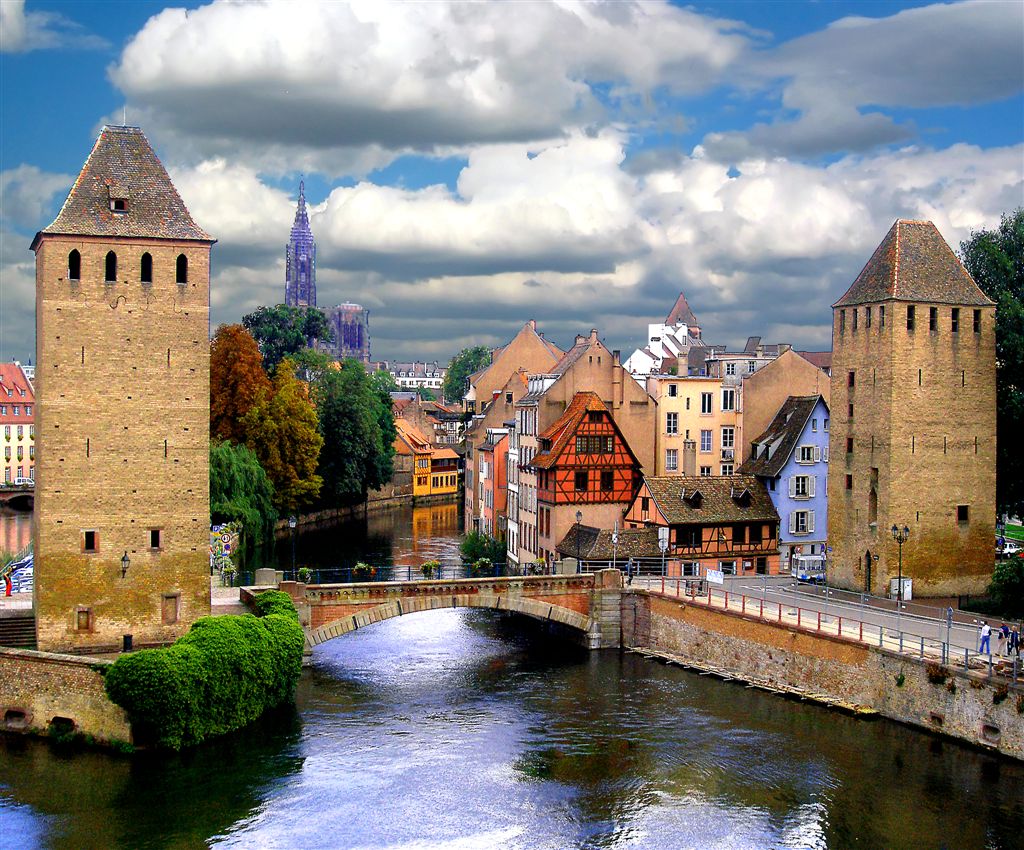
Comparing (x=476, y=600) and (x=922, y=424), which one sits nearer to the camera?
(x=476, y=600)

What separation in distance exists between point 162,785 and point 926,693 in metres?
20.2

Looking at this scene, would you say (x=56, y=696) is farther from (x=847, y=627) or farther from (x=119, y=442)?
(x=847, y=627)

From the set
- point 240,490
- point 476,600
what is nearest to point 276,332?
point 240,490

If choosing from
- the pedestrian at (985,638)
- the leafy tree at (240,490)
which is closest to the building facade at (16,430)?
Answer: the leafy tree at (240,490)

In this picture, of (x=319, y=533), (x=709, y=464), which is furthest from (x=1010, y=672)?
(x=319, y=533)

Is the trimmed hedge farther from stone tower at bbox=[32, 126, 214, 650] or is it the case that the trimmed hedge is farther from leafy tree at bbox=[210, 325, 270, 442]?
leafy tree at bbox=[210, 325, 270, 442]

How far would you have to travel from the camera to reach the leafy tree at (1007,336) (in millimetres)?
46875

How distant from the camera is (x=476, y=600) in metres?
43.4

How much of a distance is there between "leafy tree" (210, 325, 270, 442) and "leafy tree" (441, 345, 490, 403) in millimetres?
92212

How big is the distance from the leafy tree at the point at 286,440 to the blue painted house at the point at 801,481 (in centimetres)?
3223

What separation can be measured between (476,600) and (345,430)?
4569 cm

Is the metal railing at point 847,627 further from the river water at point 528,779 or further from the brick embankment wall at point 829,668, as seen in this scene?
the river water at point 528,779

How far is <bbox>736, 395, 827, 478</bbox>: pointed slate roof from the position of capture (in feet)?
177

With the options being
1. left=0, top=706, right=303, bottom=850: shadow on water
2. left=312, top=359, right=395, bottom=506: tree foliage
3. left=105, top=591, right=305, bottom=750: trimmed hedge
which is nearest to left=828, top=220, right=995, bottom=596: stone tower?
left=105, top=591, right=305, bottom=750: trimmed hedge
